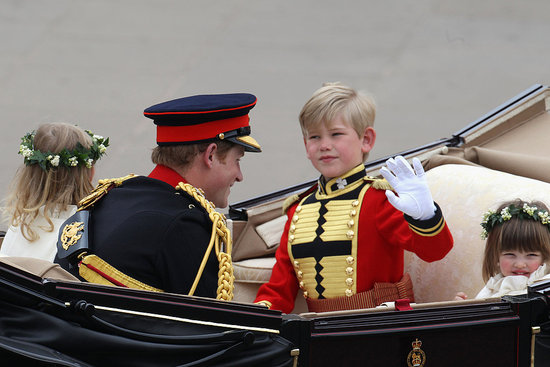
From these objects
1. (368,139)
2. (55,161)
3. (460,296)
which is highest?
(368,139)

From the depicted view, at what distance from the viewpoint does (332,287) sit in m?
2.37

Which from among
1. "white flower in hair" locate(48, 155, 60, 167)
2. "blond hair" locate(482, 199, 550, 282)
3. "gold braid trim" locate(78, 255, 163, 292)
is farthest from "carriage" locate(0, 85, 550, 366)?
"white flower in hair" locate(48, 155, 60, 167)

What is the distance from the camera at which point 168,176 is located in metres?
2.00

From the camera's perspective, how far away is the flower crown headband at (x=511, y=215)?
2254mm

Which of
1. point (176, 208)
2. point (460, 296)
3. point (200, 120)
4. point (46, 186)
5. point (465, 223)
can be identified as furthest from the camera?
point (46, 186)

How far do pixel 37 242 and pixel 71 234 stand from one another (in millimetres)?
790

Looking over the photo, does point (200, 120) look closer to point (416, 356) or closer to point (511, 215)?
point (416, 356)

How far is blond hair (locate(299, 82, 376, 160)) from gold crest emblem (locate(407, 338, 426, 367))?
84 centimetres

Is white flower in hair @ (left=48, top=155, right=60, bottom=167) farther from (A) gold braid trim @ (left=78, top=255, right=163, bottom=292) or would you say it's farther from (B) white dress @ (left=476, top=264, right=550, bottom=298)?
(B) white dress @ (left=476, top=264, right=550, bottom=298)

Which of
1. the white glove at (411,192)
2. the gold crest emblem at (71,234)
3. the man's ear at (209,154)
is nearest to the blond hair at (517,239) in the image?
the white glove at (411,192)

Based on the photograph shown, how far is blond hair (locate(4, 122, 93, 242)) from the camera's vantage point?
2645mm

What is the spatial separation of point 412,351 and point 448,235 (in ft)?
1.67

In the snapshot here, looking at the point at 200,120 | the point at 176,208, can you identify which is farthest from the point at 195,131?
the point at 176,208

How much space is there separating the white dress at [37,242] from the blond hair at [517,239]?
4.62 feet
